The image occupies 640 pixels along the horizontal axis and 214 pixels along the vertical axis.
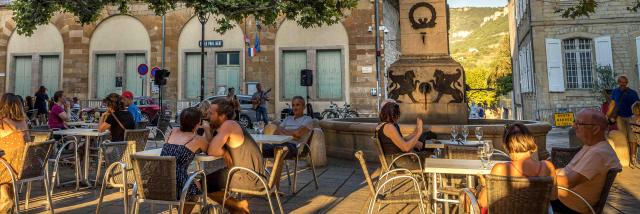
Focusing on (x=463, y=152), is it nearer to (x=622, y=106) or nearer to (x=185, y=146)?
(x=185, y=146)

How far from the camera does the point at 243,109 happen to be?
18000 millimetres

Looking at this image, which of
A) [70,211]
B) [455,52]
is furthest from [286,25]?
[455,52]

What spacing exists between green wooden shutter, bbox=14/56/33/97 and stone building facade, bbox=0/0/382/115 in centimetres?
6

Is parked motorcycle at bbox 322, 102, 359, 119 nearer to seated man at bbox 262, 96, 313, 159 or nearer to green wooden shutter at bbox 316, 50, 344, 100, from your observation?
green wooden shutter at bbox 316, 50, 344, 100

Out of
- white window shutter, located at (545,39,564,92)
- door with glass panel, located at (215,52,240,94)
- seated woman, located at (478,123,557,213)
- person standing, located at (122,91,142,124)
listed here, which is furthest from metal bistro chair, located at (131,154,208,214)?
door with glass panel, located at (215,52,240,94)

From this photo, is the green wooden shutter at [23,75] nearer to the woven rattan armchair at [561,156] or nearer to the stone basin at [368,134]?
the stone basin at [368,134]

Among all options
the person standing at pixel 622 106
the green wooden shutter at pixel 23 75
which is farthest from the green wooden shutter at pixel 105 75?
the person standing at pixel 622 106

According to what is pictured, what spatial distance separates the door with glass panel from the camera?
74.3 ft

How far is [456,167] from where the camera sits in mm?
3150

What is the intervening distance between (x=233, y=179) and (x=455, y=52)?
152 metres

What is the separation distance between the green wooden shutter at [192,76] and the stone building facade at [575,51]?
1758 centimetres

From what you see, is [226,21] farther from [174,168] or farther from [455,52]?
[455,52]

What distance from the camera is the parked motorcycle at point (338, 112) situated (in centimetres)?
1988

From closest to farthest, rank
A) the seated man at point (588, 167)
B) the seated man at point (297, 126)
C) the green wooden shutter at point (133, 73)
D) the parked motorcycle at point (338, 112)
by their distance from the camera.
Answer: the seated man at point (588, 167) → the seated man at point (297, 126) → the parked motorcycle at point (338, 112) → the green wooden shutter at point (133, 73)
